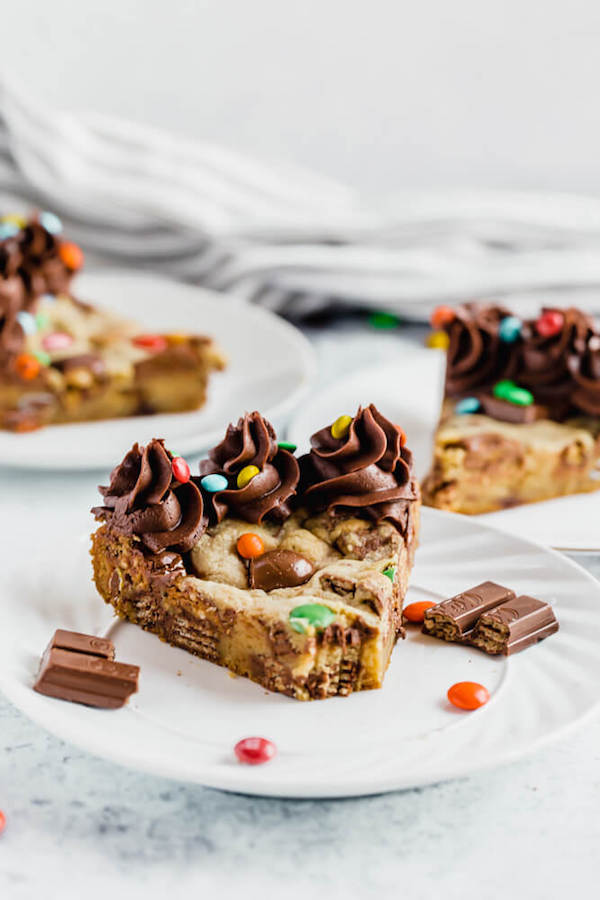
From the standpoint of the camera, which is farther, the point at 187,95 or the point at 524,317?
the point at 187,95

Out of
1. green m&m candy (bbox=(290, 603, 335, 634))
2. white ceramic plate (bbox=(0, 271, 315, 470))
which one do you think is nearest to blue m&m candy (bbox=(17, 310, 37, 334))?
white ceramic plate (bbox=(0, 271, 315, 470))

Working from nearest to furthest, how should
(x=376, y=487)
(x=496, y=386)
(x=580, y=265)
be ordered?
(x=376, y=487) < (x=496, y=386) < (x=580, y=265)

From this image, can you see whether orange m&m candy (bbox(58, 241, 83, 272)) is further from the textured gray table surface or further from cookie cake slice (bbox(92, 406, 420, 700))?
the textured gray table surface

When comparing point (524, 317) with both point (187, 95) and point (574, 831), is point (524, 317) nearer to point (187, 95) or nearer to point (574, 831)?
point (574, 831)

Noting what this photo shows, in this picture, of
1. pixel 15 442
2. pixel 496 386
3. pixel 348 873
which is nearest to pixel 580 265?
pixel 496 386

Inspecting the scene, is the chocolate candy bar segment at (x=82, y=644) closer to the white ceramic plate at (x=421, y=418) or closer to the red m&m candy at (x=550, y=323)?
the white ceramic plate at (x=421, y=418)

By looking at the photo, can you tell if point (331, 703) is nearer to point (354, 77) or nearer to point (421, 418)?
point (421, 418)

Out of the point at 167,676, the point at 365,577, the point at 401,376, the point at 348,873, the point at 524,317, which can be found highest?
the point at 524,317
